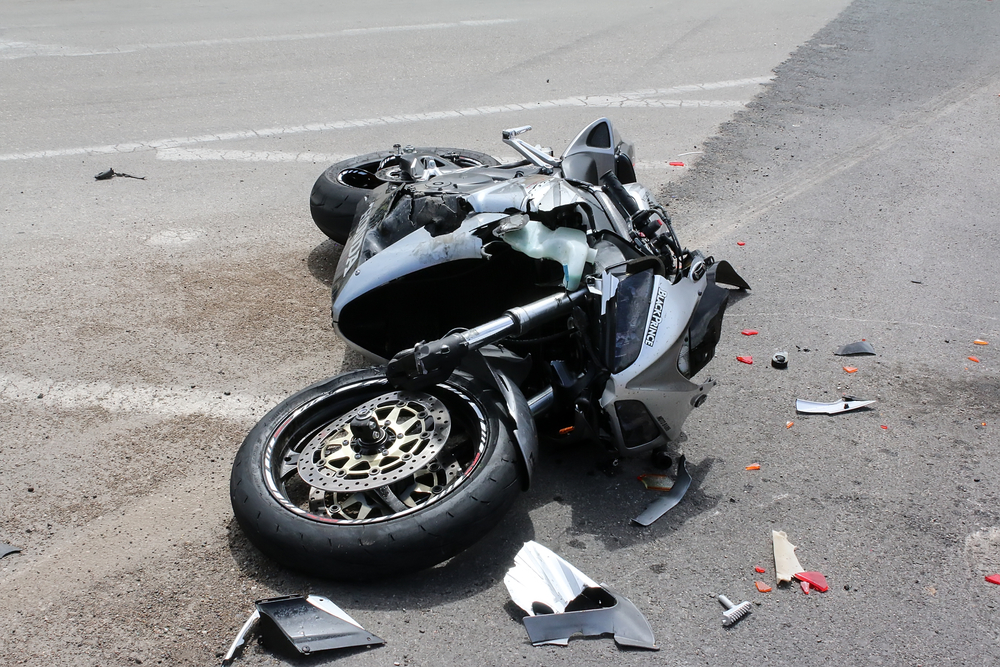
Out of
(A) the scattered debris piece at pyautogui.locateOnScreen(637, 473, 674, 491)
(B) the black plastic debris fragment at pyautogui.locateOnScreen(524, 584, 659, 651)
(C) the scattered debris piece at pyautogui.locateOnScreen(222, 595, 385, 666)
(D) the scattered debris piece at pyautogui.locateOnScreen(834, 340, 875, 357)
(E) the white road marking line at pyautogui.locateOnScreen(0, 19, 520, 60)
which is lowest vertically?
(D) the scattered debris piece at pyautogui.locateOnScreen(834, 340, 875, 357)

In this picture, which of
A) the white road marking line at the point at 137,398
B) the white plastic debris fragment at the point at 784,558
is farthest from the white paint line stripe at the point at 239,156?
the white plastic debris fragment at the point at 784,558

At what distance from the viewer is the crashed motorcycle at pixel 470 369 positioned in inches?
139

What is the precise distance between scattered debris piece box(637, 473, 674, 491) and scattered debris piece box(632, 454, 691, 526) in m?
0.04

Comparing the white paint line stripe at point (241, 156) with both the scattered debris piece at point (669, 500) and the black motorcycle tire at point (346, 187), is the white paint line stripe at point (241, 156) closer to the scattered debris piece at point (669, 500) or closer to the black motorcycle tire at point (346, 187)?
the black motorcycle tire at point (346, 187)

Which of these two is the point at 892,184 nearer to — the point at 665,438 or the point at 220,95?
the point at 665,438

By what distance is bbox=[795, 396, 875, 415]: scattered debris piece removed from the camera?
15.4 ft

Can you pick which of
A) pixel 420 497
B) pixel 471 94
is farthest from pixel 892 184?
pixel 420 497

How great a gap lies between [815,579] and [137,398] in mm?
3553

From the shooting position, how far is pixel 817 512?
3951 mm

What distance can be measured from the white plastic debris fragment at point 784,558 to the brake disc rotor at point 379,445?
146 centimetres

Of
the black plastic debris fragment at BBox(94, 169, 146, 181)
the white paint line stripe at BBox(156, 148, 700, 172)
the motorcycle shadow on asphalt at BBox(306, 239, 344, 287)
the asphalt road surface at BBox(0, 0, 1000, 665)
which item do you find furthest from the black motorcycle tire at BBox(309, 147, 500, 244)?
the black plastic debris fragment at BBox(94, 169, 146, 181)

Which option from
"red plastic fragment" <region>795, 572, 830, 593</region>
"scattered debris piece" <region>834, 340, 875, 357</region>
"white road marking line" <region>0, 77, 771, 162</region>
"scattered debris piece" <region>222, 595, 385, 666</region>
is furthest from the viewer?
"white road marking line" <region>0, 77, 771, 162</region>

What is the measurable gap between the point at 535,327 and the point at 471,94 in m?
6.64

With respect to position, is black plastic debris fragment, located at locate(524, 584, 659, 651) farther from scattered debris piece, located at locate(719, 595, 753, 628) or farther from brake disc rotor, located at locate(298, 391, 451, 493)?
brake disc rotor, located at locate(298, 391, 451, 493)
